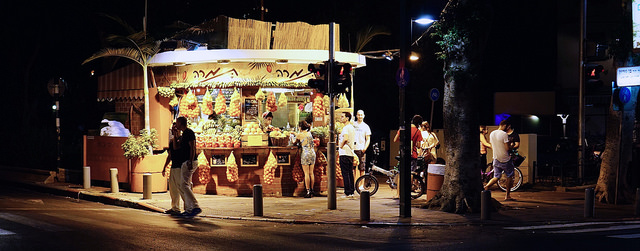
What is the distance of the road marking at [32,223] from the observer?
432 inches

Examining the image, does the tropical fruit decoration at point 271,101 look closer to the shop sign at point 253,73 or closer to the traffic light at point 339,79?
the shop sign at point 253,73

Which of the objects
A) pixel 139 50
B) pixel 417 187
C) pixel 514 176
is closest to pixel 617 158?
pixel 514 176

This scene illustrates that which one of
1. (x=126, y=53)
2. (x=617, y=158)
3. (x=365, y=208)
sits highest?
(x=126, y=53)

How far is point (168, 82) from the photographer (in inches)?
787

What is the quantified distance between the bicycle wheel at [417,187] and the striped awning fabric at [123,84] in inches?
338

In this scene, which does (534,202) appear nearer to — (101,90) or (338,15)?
(101,90)

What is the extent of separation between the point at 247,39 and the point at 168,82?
3.12 metres

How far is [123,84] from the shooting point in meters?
21.1

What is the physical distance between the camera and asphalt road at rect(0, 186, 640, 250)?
9828mm

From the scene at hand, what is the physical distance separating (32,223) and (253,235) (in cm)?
377

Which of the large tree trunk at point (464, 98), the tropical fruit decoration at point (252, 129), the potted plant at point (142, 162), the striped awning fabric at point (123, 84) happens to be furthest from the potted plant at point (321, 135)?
the striped awning fabric at point (123, 84)

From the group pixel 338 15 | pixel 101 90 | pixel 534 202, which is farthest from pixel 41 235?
pixel 338 15

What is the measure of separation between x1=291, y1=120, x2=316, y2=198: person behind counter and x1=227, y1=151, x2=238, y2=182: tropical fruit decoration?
163cm

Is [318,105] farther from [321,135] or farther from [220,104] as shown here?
[220,104]
